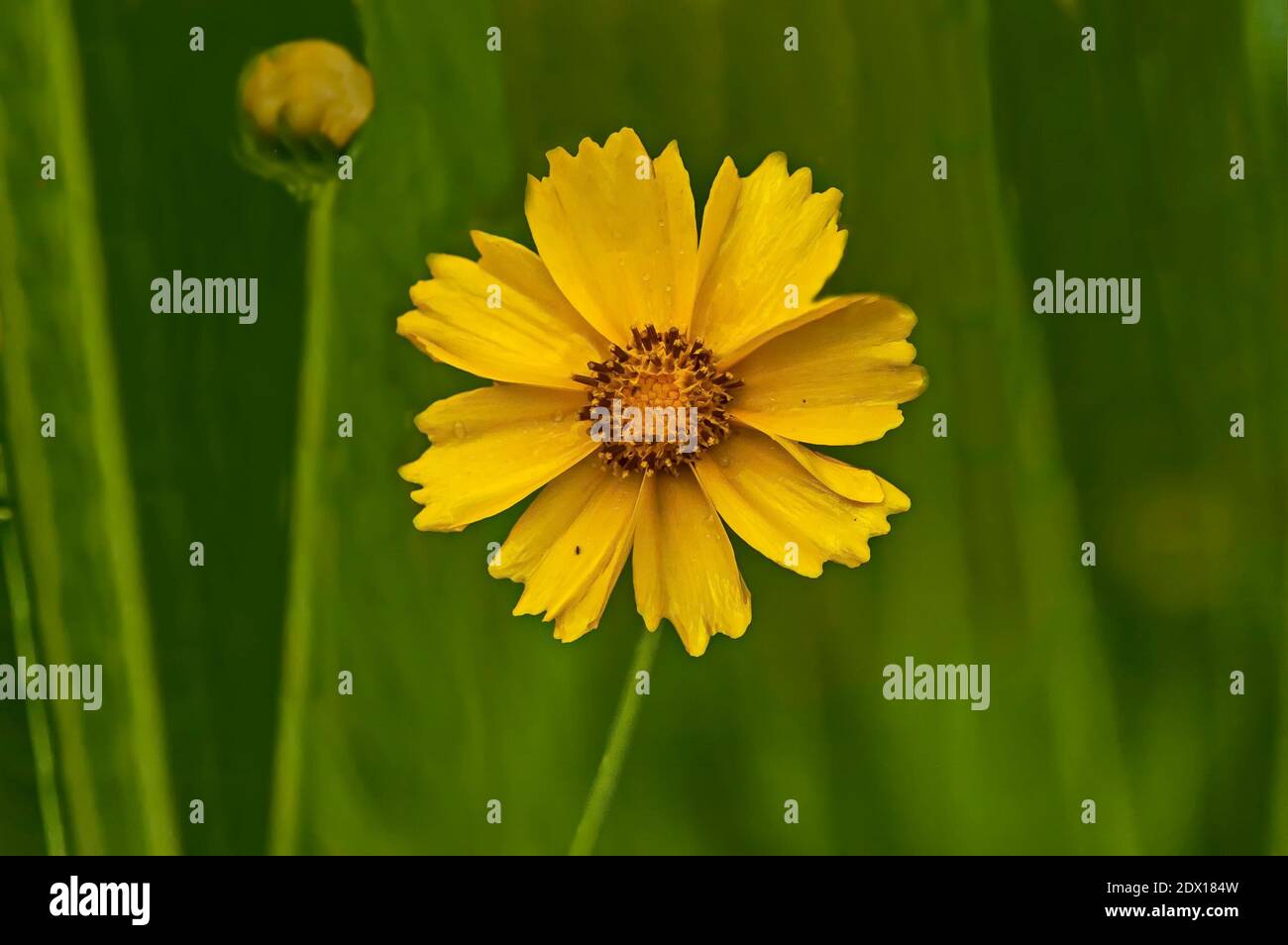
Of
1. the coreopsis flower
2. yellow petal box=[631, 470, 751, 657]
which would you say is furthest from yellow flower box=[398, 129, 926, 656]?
the coreopsis flower

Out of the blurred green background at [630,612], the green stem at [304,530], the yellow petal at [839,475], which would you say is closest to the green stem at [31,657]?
the blurred green background at [630,612]

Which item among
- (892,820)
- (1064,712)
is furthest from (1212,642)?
(892,820)

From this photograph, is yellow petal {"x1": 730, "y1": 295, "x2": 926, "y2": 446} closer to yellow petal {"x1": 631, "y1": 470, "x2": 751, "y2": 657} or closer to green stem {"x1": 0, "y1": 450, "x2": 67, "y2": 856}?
yellow petal {"x1": 631, "y1": 470, "x2": 751, "y2": 657}

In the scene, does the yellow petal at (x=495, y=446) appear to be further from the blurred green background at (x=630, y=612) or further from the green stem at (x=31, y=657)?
the green stem at (x=31, y=657)

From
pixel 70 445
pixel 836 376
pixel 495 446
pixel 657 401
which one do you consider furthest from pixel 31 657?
pixel 836 376

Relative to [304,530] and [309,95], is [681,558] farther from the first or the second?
[309,95]
